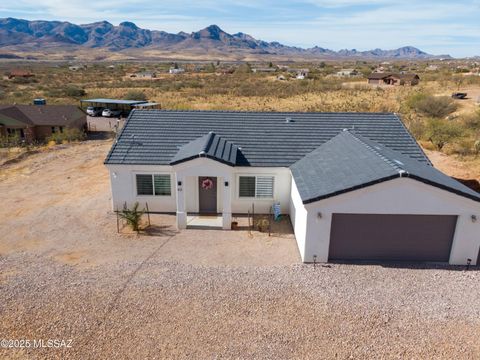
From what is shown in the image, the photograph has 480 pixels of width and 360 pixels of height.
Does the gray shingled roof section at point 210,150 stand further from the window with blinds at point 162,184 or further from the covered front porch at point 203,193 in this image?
the window with blinds at point 162,184

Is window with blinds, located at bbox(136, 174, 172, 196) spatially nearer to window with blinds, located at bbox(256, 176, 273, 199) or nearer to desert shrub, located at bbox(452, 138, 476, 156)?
window with blinds, located at bbox(256, 176, 273, 199)

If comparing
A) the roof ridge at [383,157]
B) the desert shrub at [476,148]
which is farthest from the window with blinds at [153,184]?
the desert shrub at [476,148]

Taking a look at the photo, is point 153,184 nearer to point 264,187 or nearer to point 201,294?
point 264,187

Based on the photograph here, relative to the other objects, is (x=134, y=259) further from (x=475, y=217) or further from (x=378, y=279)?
(x=475, y=217)

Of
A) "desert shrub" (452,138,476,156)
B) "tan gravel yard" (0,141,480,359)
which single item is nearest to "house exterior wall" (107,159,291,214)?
"tan gravel yard" (0,141,480,359)

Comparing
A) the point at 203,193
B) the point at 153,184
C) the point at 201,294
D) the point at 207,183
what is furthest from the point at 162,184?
the point at 201,294
